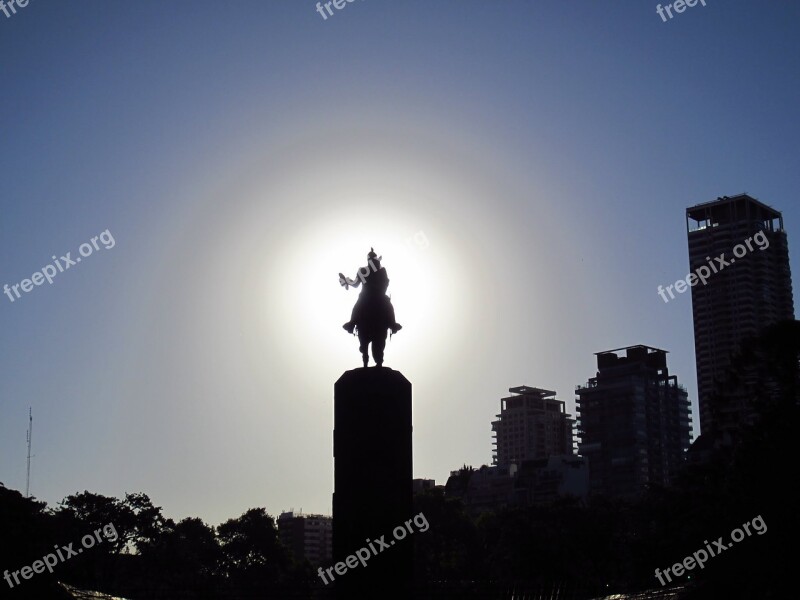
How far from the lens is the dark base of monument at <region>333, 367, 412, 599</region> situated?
21203 millimetres

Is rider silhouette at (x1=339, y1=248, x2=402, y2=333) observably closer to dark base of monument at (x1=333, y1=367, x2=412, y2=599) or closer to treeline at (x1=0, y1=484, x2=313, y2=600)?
dark base of monument at (x1=333, y1=367, x2=412, y2=599)

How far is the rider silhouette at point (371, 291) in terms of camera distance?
23578mm

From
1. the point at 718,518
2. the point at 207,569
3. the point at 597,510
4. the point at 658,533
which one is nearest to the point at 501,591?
the point at 718,518

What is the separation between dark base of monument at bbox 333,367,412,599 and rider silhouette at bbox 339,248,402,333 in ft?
4.77

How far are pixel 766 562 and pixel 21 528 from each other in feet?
130

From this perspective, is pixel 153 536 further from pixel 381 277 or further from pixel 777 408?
pixel 381 277

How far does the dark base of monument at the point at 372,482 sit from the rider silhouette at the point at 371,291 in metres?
1.45

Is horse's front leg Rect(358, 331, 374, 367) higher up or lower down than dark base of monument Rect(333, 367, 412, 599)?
higher up

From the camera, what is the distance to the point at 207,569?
95.3 metres

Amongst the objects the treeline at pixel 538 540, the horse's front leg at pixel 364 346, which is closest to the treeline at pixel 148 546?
the treeline at pixel 538 540

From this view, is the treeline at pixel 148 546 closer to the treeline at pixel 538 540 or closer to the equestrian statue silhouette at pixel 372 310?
the treeline at pixel 538 540

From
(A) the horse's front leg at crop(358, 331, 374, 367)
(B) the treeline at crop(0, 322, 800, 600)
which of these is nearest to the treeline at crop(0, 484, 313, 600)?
(B) the treeline at crop(0, 322, 800, 600)

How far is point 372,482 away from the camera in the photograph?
70.8 ft

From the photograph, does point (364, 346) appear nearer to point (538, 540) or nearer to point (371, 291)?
point (371, 291)
